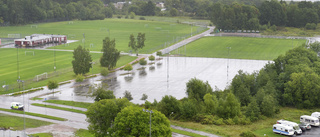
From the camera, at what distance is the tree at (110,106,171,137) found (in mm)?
34344

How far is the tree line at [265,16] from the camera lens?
136m

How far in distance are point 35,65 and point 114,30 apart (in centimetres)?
5943

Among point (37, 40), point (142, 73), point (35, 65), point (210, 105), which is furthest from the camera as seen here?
point (37, 40)

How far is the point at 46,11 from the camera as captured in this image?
156 metres

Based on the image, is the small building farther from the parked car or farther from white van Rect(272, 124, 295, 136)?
the parked car

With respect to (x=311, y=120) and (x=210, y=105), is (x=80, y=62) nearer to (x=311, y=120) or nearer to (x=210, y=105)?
(x=210, y=105)

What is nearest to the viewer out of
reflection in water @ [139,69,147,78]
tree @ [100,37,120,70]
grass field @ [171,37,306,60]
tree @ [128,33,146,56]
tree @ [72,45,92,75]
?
tree @ [72,45,92,75]

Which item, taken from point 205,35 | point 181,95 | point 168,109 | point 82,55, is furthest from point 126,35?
point 168,109

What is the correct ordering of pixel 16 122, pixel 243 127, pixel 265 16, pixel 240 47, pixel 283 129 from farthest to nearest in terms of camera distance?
pixel 265 16 → pixel 240 47 → pixel 16 122 → pixel 243 127 → pixel 283 129

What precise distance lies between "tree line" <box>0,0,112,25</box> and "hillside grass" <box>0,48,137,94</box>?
53.6m

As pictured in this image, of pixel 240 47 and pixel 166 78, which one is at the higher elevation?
pixel 240 47

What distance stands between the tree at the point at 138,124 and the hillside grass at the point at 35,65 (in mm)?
30668

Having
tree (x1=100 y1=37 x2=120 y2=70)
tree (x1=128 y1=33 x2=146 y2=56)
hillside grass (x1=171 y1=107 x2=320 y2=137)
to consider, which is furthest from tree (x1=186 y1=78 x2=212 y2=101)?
tree (x1=128 y1=33 x2=146 y2=56)

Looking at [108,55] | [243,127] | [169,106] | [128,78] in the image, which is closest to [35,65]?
[108,55]
